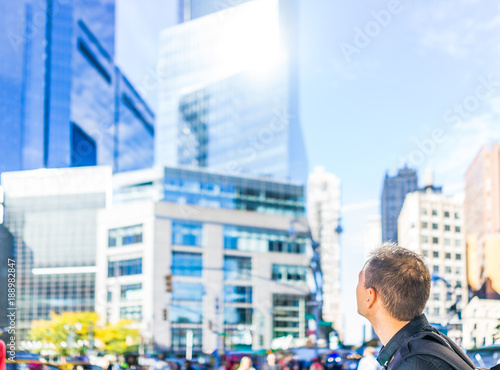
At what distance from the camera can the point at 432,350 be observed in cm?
135

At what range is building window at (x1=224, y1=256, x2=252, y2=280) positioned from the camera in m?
66.8

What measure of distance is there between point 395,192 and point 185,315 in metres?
36.1

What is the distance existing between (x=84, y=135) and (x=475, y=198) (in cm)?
6091

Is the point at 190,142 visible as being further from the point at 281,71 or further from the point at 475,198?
the point at 475,198

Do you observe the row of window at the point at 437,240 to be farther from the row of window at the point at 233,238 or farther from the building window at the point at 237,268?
the building window at the point at 237,268

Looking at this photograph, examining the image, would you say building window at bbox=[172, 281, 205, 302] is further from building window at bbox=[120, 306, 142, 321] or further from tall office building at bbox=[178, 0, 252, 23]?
tall office building at bbox=[178, 0, 252, 23]

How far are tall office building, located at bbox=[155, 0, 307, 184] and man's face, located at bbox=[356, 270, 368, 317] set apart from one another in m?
94.0

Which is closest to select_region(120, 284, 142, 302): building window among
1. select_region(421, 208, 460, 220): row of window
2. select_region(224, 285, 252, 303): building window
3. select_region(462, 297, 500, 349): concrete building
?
select_region(224, 285, 252, 303): building window

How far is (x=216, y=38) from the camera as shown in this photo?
116 m

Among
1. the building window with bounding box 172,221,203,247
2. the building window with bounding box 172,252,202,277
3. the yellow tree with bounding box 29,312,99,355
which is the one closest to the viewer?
the yellow tree with bounding box 29,312,99,355

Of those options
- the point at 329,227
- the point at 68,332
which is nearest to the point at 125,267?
the point at 68,332

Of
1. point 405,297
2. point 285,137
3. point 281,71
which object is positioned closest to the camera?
point 405,297

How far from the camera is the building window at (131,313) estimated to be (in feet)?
201

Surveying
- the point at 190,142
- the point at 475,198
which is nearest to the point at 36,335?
the point at 475,198
